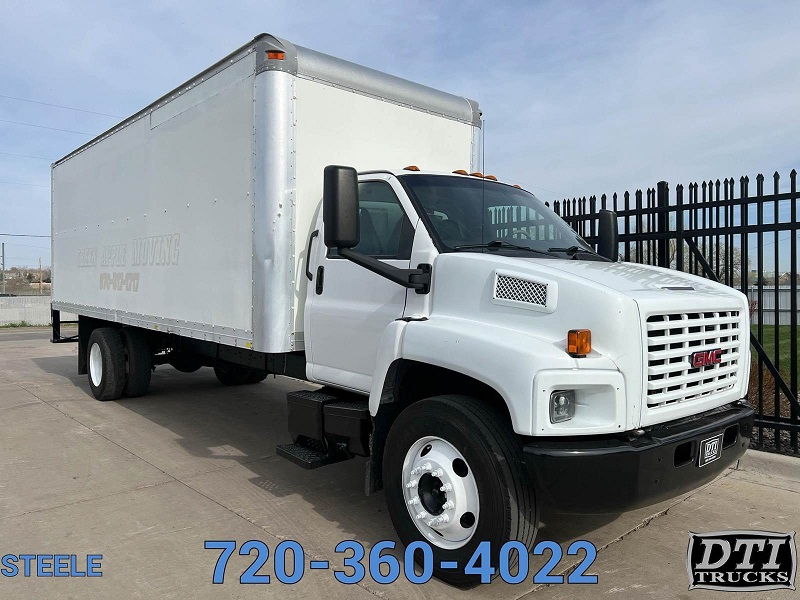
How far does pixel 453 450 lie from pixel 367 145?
2.90 m

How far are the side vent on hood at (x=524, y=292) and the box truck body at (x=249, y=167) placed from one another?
1.94 meters

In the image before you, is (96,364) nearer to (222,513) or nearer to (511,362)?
(222,513)

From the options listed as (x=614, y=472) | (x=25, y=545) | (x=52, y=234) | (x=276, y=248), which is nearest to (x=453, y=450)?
(x=614, y=472)

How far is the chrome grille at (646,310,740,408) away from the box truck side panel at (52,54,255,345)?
309 cm

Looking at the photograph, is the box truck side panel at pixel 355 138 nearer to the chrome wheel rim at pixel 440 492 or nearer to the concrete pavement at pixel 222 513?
the concrete pavement at pixel 222 513

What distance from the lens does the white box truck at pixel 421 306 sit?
317 centimetres

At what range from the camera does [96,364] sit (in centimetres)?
896

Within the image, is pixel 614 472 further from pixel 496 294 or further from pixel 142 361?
pixel 142 361

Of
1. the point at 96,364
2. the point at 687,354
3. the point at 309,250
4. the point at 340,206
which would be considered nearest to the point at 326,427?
the point at 309,250

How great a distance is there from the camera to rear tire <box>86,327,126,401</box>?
27.9 feet

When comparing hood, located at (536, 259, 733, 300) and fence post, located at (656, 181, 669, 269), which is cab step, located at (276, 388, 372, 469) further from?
fence post, located at (656, 181, 669, 269)

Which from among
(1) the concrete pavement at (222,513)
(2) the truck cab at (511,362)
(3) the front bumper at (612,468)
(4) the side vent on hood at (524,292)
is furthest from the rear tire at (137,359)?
(3) the front bumper at (612,468)

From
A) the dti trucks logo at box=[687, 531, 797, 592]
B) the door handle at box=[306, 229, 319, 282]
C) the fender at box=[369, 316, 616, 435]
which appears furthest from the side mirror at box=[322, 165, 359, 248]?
the dti trucks logo at box=[687, 531, 797, 592]

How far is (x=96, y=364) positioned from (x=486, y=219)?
6.79 m
